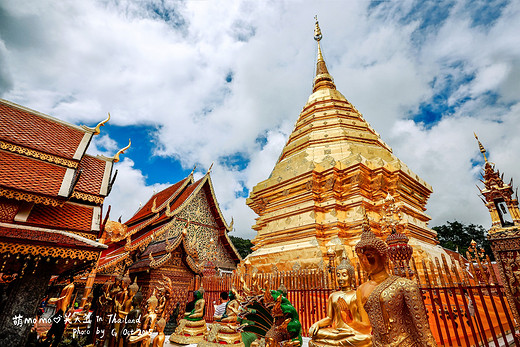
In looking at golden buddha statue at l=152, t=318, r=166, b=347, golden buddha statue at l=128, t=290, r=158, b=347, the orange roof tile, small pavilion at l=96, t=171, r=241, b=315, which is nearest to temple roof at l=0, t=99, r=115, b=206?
small pavilion at l=96, t=171, r=241, b=315

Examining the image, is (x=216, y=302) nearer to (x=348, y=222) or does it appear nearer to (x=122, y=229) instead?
(x=348, y=222)

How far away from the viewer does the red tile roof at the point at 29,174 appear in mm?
3920

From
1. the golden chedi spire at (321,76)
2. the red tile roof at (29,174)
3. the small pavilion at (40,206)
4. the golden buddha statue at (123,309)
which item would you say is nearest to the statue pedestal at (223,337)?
the golden buddha statue at (123,309)

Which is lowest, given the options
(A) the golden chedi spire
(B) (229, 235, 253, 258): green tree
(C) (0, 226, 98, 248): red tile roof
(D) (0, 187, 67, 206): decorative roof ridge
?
(C) (0, 226, 98, 248): red tile roof

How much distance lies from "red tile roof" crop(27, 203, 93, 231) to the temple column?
0.71 meters

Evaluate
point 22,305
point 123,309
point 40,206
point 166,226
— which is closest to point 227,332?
point 123,309

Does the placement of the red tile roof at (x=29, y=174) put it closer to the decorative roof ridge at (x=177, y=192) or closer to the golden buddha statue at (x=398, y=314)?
the golden buddha statue at (x=398, y=314)

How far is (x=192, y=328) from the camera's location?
3824 millimetres

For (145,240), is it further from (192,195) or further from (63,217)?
(63,217)

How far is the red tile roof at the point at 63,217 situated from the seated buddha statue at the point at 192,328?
2.21m

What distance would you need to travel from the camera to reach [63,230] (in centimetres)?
413

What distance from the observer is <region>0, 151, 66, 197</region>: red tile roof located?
12.9ft

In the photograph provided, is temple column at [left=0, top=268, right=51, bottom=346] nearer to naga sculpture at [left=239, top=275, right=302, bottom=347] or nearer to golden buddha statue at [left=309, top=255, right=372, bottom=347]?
naga sculpture at [left=239, top=275, right=302, bottom=347]

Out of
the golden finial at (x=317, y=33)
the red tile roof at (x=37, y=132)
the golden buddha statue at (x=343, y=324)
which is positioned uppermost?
the golden finial at (x=317, y=33)
